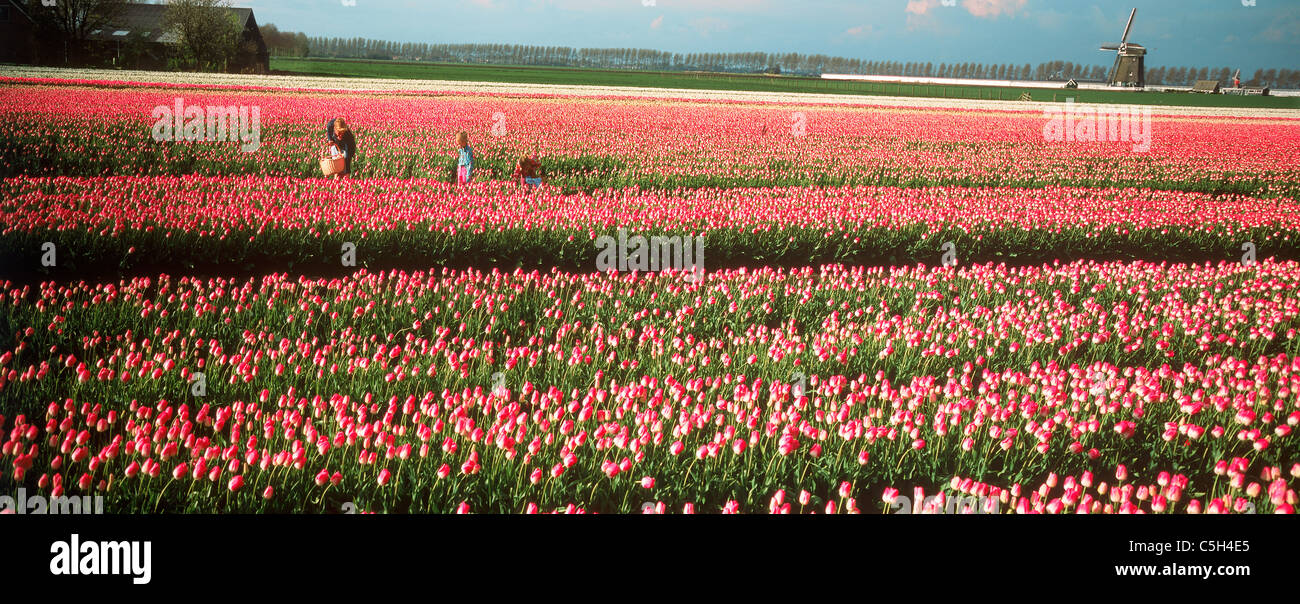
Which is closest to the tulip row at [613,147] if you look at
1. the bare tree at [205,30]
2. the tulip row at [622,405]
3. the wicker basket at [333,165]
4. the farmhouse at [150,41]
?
the wicker basket at [333,165]

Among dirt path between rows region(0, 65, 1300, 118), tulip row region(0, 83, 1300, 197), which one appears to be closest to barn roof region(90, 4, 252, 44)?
dirt path between rows region(0, 65, 1300, 118)

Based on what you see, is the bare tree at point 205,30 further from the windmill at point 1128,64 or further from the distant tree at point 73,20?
the windmill at point 1128,64

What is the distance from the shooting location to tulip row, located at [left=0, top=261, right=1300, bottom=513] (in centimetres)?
303

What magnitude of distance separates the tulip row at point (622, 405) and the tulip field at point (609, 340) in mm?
24

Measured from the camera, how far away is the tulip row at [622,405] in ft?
9.95

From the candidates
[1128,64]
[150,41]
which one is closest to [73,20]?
[150,41]

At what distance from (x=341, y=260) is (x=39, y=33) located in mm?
2948

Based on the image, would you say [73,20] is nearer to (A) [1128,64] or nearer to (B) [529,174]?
(B) [529,174]

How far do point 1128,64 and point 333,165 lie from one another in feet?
33.0

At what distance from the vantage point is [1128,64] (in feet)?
22.9

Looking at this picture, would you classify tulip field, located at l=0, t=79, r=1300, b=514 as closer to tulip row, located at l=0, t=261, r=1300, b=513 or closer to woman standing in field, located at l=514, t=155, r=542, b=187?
tulip row, located at l=0, t=261, r=1300, b=513

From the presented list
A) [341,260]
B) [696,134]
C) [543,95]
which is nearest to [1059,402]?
[341,260]

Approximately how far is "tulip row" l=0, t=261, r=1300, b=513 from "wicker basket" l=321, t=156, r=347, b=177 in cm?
552

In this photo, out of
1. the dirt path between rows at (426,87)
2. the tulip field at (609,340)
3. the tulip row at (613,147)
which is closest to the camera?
the tulip field at (609,340)
